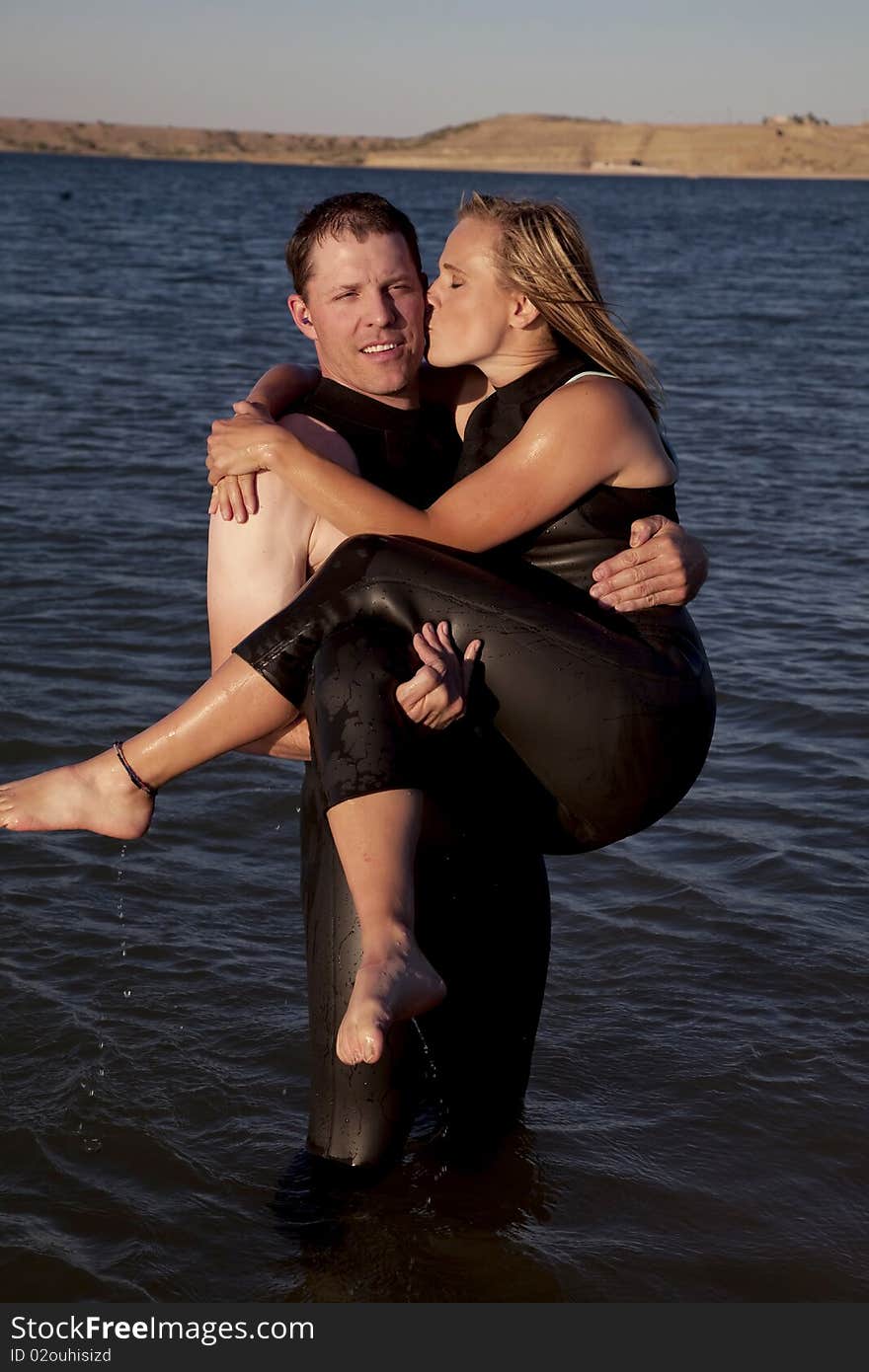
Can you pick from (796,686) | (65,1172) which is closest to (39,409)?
(796,686)

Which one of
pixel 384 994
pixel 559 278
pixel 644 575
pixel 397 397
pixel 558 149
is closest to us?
pixel 384 994

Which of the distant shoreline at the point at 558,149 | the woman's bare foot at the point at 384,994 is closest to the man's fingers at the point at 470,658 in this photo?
the woman's bare foot at the point at 384,994

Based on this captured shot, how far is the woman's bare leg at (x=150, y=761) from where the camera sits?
3.71 meters

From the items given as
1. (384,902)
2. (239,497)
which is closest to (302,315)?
(239,497)

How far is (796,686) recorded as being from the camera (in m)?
8.20

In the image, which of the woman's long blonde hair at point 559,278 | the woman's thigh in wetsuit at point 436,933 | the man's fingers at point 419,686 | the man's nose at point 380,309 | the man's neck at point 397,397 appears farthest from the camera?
the man's neck at point 397,397

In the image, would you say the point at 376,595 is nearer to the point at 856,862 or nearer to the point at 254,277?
the point at 856,862

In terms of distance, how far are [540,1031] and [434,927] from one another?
1.32 m

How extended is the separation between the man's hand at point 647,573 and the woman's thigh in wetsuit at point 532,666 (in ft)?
0.41

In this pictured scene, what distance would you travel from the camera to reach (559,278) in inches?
156

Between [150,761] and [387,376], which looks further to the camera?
[387,376]

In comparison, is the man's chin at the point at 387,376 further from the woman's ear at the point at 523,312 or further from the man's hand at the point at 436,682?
the man's hand at the point at 436,682

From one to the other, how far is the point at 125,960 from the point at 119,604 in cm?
403

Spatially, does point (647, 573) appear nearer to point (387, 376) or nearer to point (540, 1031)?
point (387, 376)
